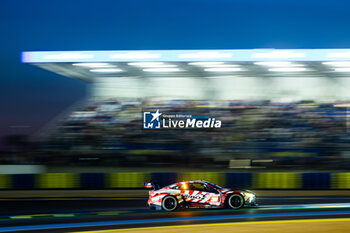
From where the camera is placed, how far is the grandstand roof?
1883 centimetres

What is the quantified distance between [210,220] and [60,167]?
10.4 metres

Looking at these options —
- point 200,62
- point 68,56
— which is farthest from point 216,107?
point 68,56

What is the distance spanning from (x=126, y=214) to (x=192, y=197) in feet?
5.31

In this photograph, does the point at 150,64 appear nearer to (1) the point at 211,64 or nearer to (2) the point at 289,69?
(1) the point at 211,64

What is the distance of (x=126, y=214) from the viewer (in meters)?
12.0

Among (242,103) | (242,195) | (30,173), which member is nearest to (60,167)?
(30,173)

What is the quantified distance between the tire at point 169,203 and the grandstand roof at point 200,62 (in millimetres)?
8220

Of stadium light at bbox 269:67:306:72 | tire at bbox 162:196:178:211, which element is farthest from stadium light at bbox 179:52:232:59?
tire at bbox 162:196:178:211

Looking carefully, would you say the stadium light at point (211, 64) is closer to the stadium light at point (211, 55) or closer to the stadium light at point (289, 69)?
the stadium light at point (211, 55)

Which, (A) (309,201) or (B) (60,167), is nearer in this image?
(A) (309,201)

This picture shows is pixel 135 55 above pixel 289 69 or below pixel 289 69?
above

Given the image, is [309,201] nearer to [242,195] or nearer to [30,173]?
[242,195]

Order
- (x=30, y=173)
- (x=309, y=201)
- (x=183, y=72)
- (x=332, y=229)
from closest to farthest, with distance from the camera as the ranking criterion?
(x=332, y=229) → (x=309, y=201) → (x=30, y=173) → (x=183, y=72)

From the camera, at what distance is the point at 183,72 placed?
2112 centimetres
